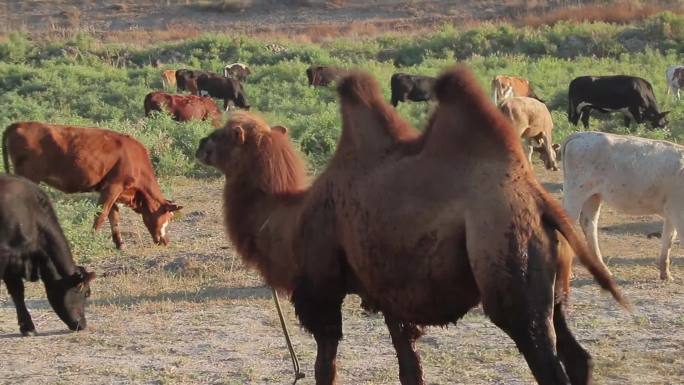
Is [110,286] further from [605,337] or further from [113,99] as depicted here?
[113,99]

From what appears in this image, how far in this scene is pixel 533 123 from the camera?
18781 mm

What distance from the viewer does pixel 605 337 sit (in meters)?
9.26

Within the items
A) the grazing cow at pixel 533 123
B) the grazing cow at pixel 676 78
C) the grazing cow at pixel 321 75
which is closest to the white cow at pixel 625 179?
the grazing cow at pixel 533 123

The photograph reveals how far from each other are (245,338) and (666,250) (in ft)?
15.6

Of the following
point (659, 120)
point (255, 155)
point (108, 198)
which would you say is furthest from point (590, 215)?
point (659, 120)

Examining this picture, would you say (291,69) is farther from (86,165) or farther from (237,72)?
(86,165)

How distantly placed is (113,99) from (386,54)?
45.8ft

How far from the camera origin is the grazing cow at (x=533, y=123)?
18.2 meters

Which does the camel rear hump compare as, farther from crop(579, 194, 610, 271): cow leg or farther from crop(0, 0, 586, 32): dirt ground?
crop(0, 0, 586, 32): dirt ground

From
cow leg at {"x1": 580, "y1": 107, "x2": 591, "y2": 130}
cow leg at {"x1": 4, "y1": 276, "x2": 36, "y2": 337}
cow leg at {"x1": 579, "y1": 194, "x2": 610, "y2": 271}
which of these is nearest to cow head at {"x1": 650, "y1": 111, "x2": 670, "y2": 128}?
cow leg at {"x1": 580, "y1": 107, "x2": 591, "y2": 130}

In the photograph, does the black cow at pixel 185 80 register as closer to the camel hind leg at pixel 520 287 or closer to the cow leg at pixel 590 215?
the cow leg at pixel 590 215

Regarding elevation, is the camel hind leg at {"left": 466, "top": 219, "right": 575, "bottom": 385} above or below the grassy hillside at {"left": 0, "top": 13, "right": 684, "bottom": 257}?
above

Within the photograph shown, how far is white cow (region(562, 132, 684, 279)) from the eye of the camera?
1156cm

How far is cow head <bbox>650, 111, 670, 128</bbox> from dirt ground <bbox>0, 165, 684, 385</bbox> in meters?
12.2
